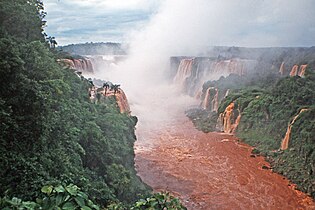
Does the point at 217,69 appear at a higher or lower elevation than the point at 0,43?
lower

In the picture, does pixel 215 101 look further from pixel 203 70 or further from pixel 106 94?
pixel 106 94

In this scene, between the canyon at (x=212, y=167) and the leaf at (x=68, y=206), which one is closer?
the leaf at (x=68, y=206)

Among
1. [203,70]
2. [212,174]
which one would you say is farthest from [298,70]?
[212,174]

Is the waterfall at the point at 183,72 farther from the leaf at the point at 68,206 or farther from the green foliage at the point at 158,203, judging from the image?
the leaf at the point at 68,206

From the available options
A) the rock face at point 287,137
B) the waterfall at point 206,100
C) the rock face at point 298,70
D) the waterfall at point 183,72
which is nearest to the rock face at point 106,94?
the rock face at point 287,137

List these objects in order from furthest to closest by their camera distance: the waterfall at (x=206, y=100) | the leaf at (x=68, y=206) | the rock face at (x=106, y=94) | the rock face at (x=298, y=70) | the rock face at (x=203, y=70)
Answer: the rock face at (x=203, y=70) → the waterfall at (x=206, y=100) → the rock face at (x=298, y=70) → the rock face at (x=106, y=94) → the leaf at (x=68, y=206)

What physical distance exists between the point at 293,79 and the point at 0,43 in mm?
31140

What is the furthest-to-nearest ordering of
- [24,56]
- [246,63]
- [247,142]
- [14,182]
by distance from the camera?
[246,63], [247,142], [24,56], [14,182]

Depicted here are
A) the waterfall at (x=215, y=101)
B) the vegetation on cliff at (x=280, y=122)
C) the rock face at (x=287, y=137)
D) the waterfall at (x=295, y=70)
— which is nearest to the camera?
the vegetation on cliff at (x=280, y=122)

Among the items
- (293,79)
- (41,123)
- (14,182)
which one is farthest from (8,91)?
(293,79)

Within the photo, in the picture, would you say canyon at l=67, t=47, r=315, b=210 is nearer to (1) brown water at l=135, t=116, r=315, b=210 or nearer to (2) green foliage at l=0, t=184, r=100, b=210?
(1) brown water at l=135, t=116, r=315, b=210

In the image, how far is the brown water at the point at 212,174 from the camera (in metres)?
19.4

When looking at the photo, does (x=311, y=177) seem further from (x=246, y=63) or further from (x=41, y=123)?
(x=246, y=63)

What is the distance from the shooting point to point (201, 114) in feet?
152
